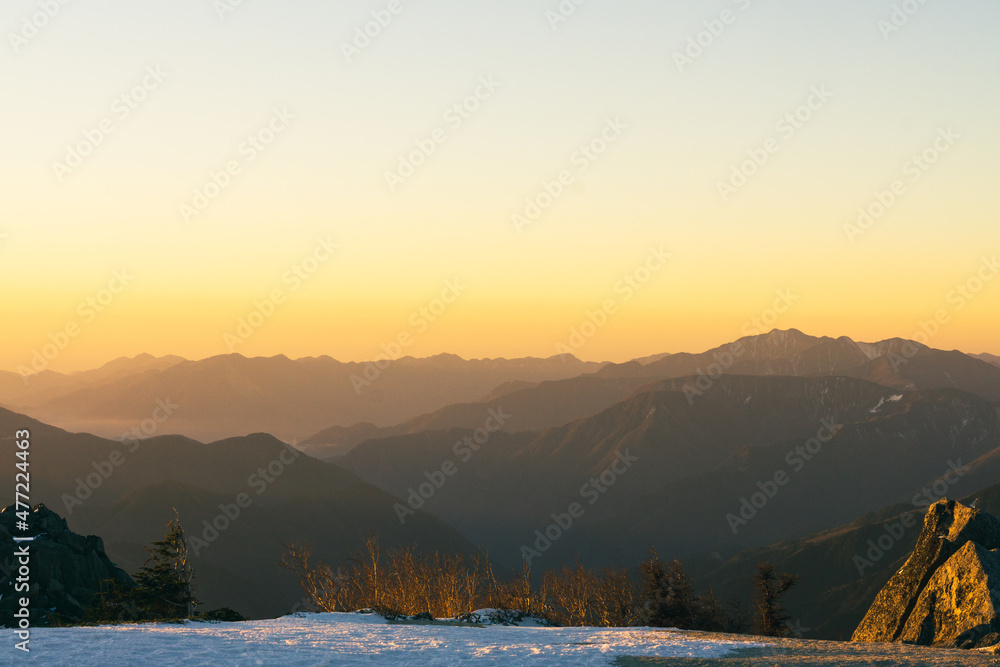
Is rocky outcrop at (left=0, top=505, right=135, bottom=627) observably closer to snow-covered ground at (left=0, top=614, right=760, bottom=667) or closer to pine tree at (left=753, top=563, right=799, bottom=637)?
snow-covered ground at (left=0, top=614, right=760, bottom=667)

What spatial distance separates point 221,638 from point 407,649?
5473mm

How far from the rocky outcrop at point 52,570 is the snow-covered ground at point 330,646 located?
85.8ft

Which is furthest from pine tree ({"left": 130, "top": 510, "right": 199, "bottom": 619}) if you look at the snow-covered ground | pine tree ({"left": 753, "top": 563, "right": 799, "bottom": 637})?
pine tree ({"left": 753, "top": 563, "right": 799, "bottom": 637})

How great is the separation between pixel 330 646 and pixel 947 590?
19.1 metres

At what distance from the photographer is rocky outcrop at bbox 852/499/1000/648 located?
77.7ft

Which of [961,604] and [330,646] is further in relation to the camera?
[961,604]

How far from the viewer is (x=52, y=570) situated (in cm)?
6062

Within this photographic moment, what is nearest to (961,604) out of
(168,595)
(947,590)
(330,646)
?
(947,590)

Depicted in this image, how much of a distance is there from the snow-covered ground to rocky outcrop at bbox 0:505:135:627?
26.2 meters

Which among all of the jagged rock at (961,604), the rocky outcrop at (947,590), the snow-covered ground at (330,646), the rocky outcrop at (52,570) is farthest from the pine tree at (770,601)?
the snow-covered ground at (330,646)

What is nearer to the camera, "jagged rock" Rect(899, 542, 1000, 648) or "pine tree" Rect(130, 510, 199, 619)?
"jagged rock" Rect(899, 542, 1000, 648)

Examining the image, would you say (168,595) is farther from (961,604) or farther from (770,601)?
(770,601)

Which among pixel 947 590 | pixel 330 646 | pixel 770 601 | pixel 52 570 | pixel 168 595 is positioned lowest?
pixel 770 601

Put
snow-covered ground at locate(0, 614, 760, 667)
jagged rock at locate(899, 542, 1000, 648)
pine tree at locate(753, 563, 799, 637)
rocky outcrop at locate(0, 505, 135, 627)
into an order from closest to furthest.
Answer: snow-covered ground at locate(0, 614, 760, 667), jagged rock at locate(899, 542, 1000, 648), rocky outcrop at locate(0, 505, 135, 627), pine tree at locate(753, 563, 799, 637)
